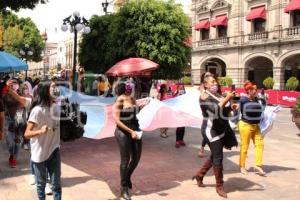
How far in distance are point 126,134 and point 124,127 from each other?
0.12m

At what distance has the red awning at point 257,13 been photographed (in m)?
34.2

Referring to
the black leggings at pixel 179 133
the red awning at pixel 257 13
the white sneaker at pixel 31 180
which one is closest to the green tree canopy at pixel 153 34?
the black leggings at pixel 179 133

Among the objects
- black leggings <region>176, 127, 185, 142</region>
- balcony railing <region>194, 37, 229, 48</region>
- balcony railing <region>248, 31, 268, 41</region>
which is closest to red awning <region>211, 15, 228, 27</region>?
balcony railing <region>194, 37, 229, 48</region>

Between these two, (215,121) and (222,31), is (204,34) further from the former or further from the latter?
(215,121)

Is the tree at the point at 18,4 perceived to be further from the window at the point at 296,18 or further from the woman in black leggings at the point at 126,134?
the window at the point at 296,18

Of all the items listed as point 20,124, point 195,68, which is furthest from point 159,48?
point 195,68

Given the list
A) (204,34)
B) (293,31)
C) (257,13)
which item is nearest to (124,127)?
(293,31)

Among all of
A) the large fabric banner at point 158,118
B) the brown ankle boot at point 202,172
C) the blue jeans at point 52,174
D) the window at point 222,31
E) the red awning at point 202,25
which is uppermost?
the red awning at point 202,25

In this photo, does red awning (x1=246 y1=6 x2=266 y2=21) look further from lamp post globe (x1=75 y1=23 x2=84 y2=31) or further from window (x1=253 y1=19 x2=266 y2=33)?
lamp post globe (x1=75 y1=23 x2=84 y2=31)

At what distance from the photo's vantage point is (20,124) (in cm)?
809

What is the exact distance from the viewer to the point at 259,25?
3538 cm

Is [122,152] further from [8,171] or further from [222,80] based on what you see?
[222,80]

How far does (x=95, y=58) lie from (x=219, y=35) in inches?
691

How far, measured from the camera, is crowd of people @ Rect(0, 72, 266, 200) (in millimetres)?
5125
